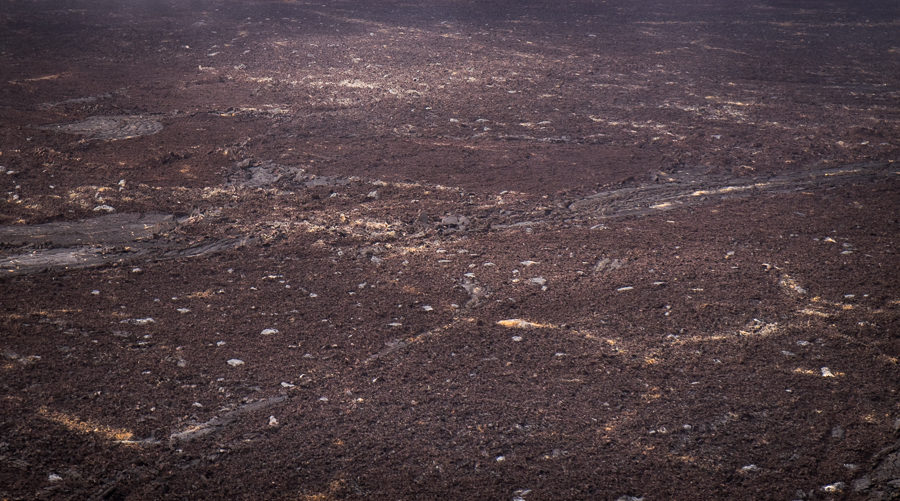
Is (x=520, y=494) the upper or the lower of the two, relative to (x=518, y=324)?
lower

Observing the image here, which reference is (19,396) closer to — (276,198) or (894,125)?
(276,198)

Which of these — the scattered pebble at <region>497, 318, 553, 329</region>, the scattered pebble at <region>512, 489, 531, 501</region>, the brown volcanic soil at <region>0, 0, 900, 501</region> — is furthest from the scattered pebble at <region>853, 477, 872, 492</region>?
the scattered pebble at <region>497, 318, 553, 329</region>

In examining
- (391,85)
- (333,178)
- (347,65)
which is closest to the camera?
(333,178)

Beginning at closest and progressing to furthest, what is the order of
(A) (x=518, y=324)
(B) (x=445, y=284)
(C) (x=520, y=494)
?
(C) (x=520, y=494) → (A) (x=518, y=324) → (B) (x=445, y=284)

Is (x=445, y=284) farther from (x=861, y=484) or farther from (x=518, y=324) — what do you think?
(x=861, y=484)

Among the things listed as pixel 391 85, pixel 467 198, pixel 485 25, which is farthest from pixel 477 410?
pixel 485 25

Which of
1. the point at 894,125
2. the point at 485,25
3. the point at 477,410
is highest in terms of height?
the point at 485,25

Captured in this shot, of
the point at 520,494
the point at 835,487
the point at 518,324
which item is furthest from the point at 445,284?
the point at 835,487

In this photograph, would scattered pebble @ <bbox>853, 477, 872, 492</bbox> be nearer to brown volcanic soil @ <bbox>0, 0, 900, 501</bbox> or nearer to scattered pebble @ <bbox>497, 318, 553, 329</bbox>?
brown volcanic soil @ <bbox>0, 0, 900, 501</bbox>

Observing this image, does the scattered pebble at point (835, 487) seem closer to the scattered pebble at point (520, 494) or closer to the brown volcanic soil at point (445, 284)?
the brown volcanic soil at point (445, 284)

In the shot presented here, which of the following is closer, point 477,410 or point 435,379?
point 477,410
